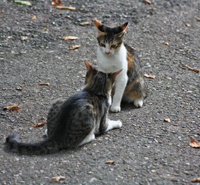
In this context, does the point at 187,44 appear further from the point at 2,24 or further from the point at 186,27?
the point at 2,24

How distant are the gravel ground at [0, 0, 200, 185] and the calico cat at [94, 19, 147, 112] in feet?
0.88

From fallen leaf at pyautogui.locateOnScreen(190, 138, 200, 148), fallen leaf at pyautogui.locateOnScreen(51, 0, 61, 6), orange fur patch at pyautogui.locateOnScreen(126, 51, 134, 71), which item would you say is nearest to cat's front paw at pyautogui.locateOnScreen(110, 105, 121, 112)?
orange fur patch at pyautogui.locateOnScreen(126, 51, 134, 71)

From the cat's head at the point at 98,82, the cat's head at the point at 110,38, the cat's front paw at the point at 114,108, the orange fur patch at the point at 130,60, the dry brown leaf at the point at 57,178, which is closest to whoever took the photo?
the dry brown leaf at the point at 57,178

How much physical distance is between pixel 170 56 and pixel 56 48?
2.57 metres

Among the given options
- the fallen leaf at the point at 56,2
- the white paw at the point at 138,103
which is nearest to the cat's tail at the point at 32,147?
the white paw at the point at 138,103

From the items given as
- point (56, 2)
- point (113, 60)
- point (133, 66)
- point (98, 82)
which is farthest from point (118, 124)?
point (56, 2)

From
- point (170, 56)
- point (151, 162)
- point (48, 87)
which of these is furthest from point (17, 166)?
point (170, 56)

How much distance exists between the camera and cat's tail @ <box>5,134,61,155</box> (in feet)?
10.9

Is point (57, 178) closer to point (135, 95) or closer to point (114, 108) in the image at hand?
point (114, 108)

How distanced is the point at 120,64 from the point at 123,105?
84 centimetres

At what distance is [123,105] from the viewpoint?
504 centimetres

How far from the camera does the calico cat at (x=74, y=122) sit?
3.35 meters

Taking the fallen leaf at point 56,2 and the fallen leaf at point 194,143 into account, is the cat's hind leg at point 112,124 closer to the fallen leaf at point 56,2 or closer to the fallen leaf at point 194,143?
the fallen leaf at point 194,143

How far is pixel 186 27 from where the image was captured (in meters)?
7.98
